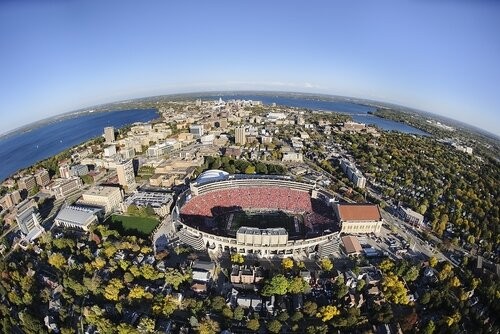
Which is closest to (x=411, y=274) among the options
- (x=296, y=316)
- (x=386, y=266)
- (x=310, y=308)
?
(x=386, y=266)

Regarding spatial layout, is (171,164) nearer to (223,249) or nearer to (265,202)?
(265,202)

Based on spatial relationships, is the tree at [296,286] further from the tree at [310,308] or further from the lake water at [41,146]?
the lake water at [41,146]

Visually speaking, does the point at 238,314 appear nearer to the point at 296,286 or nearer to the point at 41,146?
the point at 296,286

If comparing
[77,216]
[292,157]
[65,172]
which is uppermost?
[292,157]

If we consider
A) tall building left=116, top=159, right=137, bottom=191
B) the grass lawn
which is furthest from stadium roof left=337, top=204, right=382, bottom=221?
tall building left=116, top=159, right=137, bottom=191

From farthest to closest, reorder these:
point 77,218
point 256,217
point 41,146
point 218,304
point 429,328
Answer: point 41,146 < point 256,217 < point 77,218 < point 218,304 < point 429,328

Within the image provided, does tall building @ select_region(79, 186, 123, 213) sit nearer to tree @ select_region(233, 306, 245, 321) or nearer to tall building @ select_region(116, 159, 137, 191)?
tall building @ select_region(116, 159, 137, 191)
